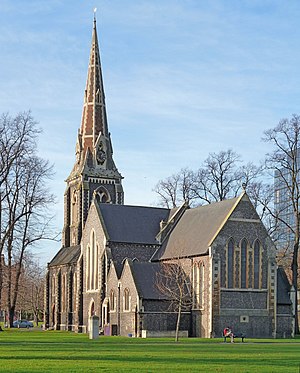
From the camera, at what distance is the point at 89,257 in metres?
70.2

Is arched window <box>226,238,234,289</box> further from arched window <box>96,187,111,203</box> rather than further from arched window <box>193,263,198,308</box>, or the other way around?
arched window <box>96,187,111,203</box>

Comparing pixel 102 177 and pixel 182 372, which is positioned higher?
pixel 102 177

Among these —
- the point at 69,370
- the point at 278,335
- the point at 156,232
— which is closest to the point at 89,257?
the point at 156,232

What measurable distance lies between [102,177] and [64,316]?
15.3 metres

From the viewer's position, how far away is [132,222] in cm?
6900

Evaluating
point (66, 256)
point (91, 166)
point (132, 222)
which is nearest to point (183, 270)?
point (132, 222)

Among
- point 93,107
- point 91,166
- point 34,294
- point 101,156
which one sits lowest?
point 34,294

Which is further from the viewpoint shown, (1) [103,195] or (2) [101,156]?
(2) [101,156]

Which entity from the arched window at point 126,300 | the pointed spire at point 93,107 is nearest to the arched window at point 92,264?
the arched window at point 126,300

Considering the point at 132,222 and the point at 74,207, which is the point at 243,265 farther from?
the point at 74,207

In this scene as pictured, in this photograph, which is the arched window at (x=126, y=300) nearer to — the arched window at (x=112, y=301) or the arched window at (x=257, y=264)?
the arched window at (x=112, y=301)

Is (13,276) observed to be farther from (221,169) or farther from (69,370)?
(69,370)

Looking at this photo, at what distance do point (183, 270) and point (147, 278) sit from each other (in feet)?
11.0

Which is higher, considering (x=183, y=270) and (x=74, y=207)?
(x=74, y=207)
